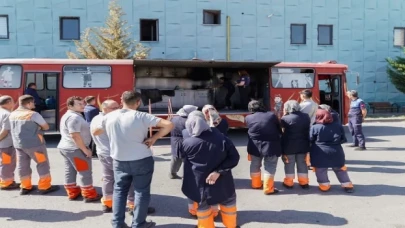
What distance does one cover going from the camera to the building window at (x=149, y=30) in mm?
22156

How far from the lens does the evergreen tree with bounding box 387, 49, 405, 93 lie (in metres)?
23.2

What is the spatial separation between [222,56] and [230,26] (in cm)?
186

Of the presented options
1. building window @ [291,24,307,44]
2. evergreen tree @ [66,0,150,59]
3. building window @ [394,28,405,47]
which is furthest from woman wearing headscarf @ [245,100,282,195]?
building window @ [394,28,405,47]

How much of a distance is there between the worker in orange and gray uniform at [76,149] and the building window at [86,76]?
6.25 metres

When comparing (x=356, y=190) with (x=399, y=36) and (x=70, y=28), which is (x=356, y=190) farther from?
(x=399, y=36)

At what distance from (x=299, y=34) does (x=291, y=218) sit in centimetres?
2038

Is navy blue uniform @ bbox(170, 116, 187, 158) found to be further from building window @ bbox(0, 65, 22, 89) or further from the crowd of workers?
building window @ bbox(0, 65, 22, 89)

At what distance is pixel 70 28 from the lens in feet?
70.1

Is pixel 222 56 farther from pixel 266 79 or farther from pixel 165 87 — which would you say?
pixel 266 79

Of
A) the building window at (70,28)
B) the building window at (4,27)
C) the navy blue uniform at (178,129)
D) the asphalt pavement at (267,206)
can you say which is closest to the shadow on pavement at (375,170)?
the asphalt pavement at (267,206)

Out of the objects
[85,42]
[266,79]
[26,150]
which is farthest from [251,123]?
[85,42]

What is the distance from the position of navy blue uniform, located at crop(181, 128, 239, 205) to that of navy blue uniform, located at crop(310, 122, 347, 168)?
245 cm

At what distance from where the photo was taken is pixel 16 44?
20.5 meters

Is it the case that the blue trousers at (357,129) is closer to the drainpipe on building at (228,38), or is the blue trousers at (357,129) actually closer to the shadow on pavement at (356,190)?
the shadow on pavement at (356,190)
